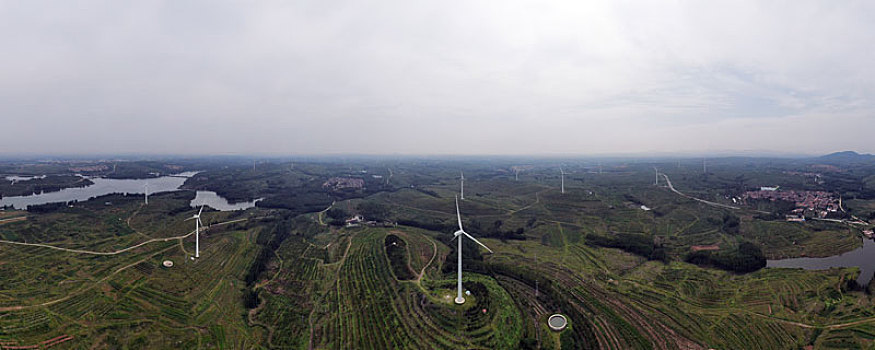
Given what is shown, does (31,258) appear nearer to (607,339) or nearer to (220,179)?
(607,339)

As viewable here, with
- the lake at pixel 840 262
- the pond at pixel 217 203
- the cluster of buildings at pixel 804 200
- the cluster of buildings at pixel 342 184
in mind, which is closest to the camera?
the lake at pixel 840 262

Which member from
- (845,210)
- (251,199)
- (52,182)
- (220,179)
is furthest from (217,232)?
(845,210)

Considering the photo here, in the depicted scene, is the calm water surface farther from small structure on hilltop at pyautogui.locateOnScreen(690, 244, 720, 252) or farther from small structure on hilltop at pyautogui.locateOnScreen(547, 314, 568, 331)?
small structure on hilltop at pyautogui.locateOnScreen(690, 244, 720, 252)

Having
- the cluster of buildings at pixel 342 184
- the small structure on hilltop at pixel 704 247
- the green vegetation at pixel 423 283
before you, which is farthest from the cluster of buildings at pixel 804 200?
the cluster of buildings at pixel 342 184

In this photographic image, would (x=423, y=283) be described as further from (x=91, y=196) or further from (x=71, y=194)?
(x=71, y=194)

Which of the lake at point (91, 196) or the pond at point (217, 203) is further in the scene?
the pond at point (217, 203)

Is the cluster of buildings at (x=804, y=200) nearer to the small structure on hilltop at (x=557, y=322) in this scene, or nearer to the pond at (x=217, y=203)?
the small structure on hilltop at (x=557, y=322)
